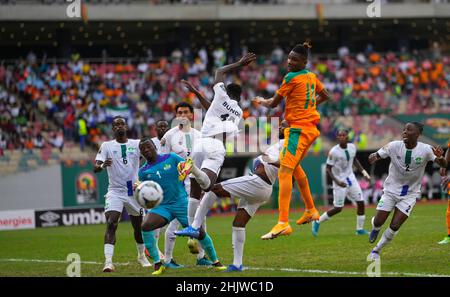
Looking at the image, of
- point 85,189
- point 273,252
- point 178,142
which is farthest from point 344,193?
point 85,189

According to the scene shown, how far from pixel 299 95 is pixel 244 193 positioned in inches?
73.9

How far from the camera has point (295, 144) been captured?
14.9 m

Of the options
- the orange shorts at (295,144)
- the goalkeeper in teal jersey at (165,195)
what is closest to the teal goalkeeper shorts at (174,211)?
the goalkeeper in teal jersey at (165,195)

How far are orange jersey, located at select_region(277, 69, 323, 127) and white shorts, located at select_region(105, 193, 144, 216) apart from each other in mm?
3431

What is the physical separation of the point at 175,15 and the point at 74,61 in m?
6.32

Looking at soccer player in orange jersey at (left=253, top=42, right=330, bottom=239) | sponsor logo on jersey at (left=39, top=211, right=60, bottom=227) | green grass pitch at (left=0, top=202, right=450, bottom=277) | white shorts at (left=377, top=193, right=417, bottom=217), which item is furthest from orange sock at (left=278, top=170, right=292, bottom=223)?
sponsor logo on jersey at (left=39, top=211, right=60, bottom=227)

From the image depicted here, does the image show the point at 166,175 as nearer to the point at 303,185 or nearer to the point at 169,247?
the point at 169,247

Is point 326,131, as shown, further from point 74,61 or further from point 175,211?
point 175,211

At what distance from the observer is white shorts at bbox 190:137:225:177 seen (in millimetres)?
15438

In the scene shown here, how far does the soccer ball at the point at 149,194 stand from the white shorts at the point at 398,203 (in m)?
4.64

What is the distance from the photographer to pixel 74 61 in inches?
1683

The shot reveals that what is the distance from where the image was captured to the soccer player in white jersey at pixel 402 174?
52.1ft

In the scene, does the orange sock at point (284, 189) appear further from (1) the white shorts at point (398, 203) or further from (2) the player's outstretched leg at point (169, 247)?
(1) the white shorts at point (398, 203)

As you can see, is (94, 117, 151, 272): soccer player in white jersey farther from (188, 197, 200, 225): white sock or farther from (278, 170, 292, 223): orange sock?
(278, 170, 292, 223): orange sock
